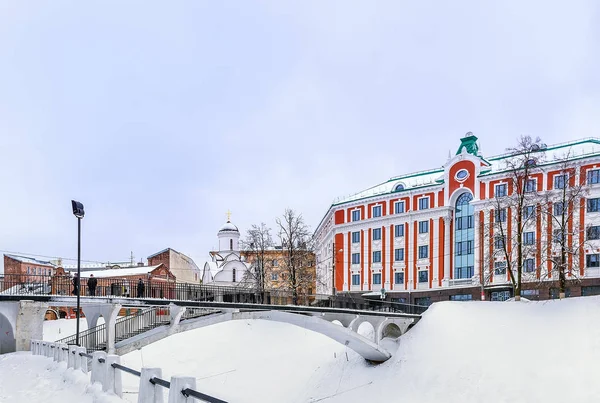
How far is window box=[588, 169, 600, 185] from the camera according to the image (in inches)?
1517

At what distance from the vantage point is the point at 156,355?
34281 mm

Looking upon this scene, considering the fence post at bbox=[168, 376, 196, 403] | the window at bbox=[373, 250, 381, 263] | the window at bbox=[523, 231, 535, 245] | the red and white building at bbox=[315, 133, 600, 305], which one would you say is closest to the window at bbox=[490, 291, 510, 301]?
the red and white building at bbox=[315, 133, 600, 305]

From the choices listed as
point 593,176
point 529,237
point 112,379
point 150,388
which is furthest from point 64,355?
point 593,176

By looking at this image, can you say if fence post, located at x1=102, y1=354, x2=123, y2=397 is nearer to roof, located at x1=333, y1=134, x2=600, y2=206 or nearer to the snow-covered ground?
the snow-covered ground

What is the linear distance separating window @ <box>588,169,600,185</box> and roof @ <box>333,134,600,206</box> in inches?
58.1

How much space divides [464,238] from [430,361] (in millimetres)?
22436

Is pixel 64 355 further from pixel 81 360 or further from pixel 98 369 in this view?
pixel 98 369

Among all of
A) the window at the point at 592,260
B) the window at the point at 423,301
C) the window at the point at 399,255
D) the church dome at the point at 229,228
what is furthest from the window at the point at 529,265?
the church dome at the point at 229,228

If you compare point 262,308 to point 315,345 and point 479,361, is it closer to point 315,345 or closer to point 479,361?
point 479,361

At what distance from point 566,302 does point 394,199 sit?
25010 mm

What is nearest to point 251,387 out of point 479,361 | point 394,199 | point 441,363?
point 441,363

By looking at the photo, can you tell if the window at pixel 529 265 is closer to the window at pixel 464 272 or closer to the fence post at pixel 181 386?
the window at pixel 464 272

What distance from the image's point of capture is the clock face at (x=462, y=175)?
45.9 meters

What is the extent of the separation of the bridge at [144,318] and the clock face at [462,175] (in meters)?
22.2
